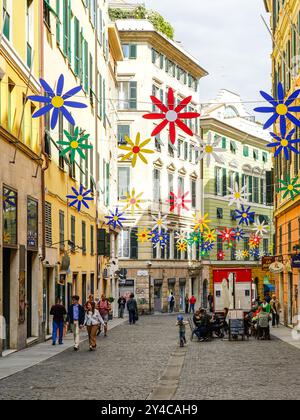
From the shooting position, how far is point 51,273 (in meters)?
31.6

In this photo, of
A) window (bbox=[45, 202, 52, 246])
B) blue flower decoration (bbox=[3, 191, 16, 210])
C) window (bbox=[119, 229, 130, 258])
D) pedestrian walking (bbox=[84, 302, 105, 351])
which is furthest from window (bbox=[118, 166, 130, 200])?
blue flower decoration (bbox=[3, 191, 16, 210])

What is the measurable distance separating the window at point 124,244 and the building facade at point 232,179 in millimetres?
12547

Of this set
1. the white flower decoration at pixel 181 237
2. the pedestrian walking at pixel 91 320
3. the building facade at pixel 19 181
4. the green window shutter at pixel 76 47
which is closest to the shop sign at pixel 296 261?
the pedestrian walking at pixel 91 320

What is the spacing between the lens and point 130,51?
66.8 meters

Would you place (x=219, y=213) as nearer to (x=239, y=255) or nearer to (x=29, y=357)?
(x=239, y=255)

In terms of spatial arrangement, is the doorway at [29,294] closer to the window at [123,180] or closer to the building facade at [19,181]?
the building facade at [19,181]

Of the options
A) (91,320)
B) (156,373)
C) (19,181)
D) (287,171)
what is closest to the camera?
(156,373)

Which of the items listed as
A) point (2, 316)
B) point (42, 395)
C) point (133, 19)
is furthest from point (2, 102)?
point (133, 19)

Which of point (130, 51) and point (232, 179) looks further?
point (232, 179)

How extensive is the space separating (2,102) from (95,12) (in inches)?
962

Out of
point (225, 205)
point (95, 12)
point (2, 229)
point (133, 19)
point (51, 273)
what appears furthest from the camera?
point (225, 205)

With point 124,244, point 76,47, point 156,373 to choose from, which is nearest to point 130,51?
point 124,244

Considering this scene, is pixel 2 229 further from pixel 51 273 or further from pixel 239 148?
pixel 239 148

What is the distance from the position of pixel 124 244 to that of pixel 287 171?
1075 inches
